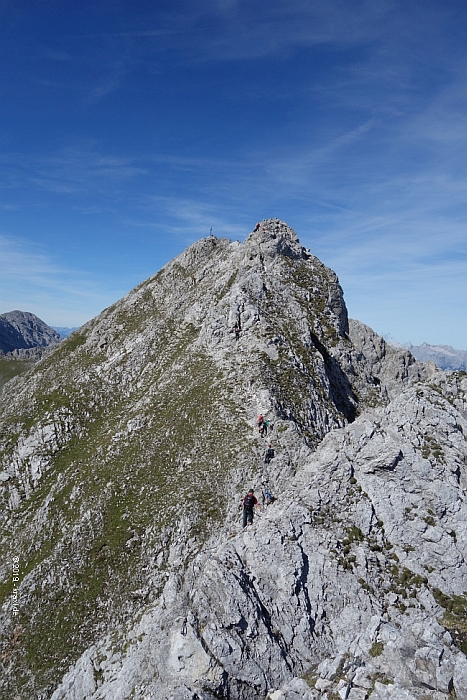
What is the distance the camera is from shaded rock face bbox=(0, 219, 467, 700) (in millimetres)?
20594

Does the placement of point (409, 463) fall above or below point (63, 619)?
above

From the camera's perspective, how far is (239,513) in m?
33.9

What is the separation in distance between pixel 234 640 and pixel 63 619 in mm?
19378

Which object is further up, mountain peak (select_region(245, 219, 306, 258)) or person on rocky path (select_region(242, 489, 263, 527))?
mountain peak (select_region(245, 219, 306, 258))

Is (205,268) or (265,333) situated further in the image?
(205,268)

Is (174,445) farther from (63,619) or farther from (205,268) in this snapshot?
(205,268)

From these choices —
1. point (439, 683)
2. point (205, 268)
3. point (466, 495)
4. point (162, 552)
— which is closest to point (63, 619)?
point (162, 552)

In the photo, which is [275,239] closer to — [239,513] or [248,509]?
[239,513]

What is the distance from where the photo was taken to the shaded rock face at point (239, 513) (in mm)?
20594

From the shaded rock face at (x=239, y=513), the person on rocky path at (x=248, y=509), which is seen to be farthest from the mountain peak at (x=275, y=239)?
the person on rocky path at (x=248, y=509)

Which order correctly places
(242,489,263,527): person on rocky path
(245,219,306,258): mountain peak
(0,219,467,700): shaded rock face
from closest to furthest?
1. (0,219,467,700): shaded rock face
2. (242,489,263,527): person on rocky path
3. (245,219,306,258): mountain peak

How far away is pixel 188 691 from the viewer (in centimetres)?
1905

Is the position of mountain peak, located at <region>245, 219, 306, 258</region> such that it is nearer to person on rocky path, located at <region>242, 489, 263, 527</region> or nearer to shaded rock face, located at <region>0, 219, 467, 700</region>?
shaded rock face, located at <region>0, 219, 467, 700</region>

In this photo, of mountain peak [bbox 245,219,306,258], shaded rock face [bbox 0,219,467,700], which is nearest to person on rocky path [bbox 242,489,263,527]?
shaded rock face [bbox 0,219,467,700]
